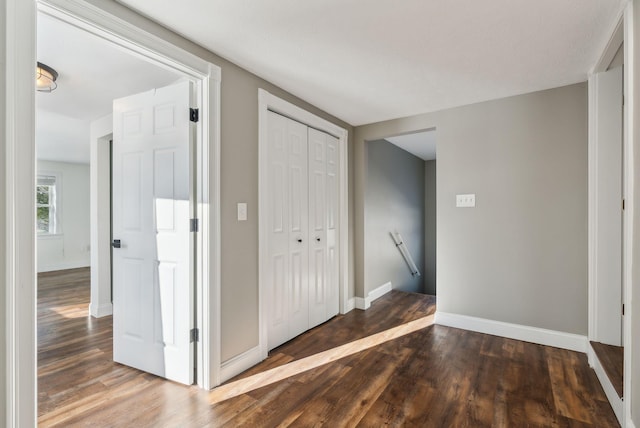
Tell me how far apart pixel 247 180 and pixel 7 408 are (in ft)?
5.50

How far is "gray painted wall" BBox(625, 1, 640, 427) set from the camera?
1462 mm

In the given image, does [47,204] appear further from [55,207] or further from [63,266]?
[63,266]

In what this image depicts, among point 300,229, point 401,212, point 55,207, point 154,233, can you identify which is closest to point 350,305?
point 300,229

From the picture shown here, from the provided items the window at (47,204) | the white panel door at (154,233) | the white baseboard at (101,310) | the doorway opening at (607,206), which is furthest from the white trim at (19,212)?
the window at (47,204)

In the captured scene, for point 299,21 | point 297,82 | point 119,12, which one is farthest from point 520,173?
point 119,12

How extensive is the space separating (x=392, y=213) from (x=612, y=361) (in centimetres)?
296

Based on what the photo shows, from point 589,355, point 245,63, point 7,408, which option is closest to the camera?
point 7,408

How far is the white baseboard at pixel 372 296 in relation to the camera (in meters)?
3.82

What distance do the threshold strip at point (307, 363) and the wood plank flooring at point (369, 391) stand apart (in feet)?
0.20

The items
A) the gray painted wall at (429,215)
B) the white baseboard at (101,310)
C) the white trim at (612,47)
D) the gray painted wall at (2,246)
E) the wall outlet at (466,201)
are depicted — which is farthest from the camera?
the gray painted wall at (429,215)

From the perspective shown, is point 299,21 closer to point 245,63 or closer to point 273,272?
point 245,63

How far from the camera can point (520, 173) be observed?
2867 mm

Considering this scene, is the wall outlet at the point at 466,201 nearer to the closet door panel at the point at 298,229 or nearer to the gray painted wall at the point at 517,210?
the gray painted wall at the point at 517,210

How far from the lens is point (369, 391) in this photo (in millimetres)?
2039
